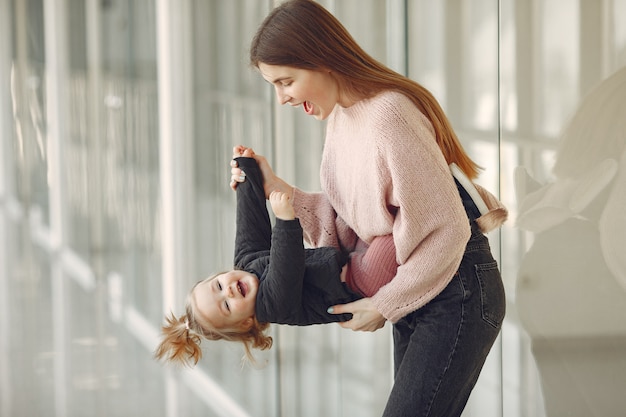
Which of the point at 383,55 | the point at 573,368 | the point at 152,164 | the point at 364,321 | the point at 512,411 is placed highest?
the point at 383,55

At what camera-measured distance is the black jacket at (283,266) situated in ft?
6.29

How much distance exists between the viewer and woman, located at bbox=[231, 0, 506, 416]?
1.86 meters

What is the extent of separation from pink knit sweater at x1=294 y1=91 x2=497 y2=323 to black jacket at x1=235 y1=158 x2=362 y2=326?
4.1 inches

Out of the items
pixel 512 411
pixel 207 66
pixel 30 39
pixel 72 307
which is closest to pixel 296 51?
pixel 512 411

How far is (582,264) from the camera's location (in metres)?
2.24

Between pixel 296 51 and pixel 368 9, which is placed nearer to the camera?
pixel 296 51

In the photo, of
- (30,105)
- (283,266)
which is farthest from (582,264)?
(30,105)

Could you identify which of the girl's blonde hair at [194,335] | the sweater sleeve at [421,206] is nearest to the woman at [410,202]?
the sweater sleeve at [421,206]

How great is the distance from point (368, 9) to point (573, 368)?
1.39 meters

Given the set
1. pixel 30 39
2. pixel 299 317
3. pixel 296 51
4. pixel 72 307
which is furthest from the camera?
pixel 30 39

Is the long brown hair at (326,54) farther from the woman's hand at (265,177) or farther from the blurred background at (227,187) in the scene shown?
the blurred background at (227,187)

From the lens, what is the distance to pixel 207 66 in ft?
13.3

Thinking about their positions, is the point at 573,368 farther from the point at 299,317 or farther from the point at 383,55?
the point at 383,55

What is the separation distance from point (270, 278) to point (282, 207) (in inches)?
5.6
